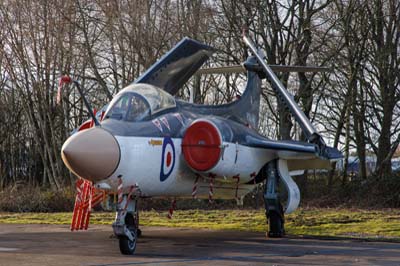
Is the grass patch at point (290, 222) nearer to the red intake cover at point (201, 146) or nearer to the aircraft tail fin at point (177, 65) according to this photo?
the red intake cover at point (201, 146)

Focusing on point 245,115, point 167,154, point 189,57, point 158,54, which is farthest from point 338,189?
point 167,154

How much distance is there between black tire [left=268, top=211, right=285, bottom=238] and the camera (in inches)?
533

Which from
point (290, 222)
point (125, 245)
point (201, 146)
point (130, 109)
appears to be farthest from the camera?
point (290, 222)

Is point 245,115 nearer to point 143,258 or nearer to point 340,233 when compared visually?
point 340,233

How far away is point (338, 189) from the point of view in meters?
26.4

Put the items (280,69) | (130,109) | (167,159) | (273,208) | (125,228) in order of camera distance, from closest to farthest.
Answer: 1. (125,228)
2. (130,109)
3. (167,159)
4. (273,208)
5. (280,69)

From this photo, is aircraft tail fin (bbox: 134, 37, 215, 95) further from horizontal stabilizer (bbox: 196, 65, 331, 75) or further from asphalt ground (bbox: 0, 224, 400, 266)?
asphalt ground (bbox: 0, 224, 400, 266)

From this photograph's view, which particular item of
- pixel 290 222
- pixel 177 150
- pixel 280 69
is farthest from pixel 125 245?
pixel 290 222

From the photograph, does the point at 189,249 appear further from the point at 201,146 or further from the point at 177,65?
the point at 177,65

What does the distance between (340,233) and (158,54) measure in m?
15.2

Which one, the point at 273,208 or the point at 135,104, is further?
the point at 273,208

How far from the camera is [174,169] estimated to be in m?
11.3

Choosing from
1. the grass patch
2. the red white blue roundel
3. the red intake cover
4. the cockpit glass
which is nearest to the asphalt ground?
the grass patch

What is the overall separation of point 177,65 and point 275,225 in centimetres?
379
